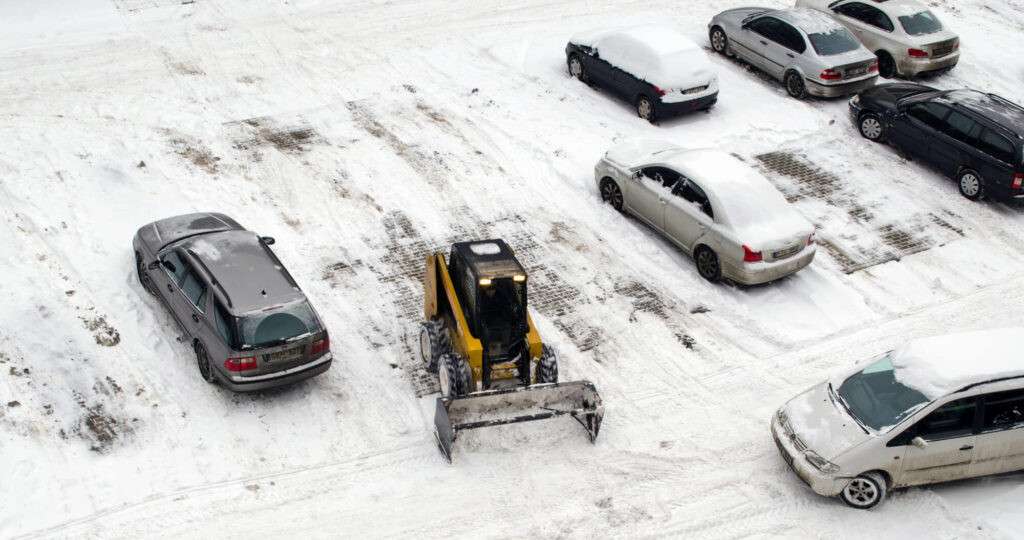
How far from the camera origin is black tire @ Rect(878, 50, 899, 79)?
879 inches

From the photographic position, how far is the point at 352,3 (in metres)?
23.5

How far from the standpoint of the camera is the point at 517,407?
40.9 ft

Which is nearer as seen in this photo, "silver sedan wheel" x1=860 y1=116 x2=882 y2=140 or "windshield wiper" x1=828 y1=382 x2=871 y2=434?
"windshield wiper" x1=828 y1=382 x2=871 y2=434

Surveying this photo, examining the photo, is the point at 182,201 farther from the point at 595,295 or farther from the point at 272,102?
the point at 595,295

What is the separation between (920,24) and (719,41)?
428cm

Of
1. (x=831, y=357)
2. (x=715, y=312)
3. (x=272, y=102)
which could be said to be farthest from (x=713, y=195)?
(x=272, y=102)

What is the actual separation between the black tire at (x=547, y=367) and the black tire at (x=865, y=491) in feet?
11.9

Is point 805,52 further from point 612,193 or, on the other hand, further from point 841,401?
point 841,401

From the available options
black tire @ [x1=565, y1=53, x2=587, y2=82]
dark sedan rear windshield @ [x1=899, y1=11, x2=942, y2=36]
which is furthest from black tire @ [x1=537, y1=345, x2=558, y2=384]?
dark sedan rear windshield @ [x1=899, y1=11, x2=942, y2=36]

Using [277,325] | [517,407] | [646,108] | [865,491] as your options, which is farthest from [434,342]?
[646,108]

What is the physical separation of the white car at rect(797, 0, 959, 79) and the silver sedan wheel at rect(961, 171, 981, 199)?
172 inches

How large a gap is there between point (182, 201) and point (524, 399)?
746 centimetres

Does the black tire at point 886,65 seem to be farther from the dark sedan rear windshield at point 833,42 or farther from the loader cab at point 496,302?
the loader cab at point 496,302

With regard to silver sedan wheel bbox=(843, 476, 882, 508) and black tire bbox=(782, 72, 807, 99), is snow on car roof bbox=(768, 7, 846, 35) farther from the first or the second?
silver sedan wheel bbox=(843, 476, 882, 508)
